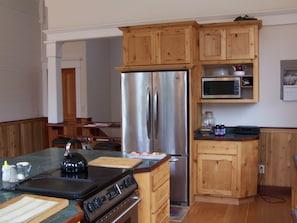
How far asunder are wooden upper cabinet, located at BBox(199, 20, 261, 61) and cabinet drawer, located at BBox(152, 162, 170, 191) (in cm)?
202

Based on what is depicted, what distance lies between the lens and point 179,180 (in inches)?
171

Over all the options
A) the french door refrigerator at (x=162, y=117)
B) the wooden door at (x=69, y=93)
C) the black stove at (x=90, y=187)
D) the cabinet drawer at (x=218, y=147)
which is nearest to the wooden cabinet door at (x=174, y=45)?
the french door refrigerator at (x=162, y=117)

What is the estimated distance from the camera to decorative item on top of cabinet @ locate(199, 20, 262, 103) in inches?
169

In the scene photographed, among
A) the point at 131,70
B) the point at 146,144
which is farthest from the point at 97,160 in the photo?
the point at 131,70

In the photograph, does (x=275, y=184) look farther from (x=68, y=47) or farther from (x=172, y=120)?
(x=68, y=47)

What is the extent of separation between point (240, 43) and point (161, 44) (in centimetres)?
99

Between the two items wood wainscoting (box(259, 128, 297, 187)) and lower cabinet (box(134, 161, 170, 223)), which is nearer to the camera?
lower cabinet (box(134, 161, 170, 223))

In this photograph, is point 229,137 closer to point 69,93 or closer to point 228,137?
point 228,137

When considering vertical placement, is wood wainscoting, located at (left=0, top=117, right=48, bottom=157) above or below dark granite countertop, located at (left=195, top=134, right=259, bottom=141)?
below

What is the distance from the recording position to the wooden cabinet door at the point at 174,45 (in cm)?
430

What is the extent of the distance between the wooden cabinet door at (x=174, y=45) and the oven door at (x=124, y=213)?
2.29 metres

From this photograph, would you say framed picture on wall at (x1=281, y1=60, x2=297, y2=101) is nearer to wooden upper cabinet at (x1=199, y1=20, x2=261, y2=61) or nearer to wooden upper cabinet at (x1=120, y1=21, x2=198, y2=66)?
wooden upper cabinet at (x1=199, y1=20, x2=261, y2=61)

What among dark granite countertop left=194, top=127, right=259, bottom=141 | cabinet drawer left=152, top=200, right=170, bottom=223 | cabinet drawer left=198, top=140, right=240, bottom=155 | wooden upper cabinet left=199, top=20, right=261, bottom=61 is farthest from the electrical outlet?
cabinet drawer left=152, top=200, right=170, bottom=223

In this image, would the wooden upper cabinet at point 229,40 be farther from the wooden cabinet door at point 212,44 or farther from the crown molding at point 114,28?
the crown molding at point 114,28
